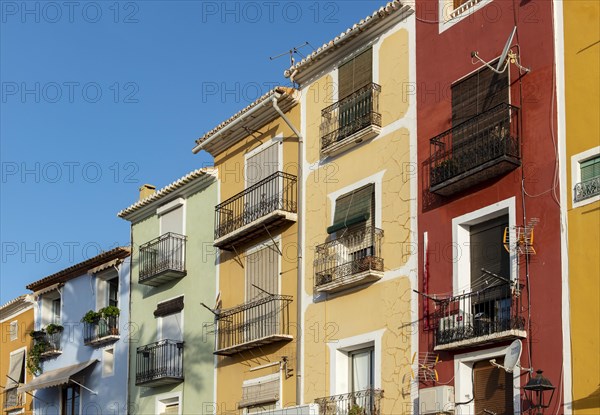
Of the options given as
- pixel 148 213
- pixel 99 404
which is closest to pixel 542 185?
pixel 148 213

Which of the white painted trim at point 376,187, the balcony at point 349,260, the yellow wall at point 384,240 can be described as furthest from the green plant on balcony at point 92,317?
the white painted trim at point 376,187

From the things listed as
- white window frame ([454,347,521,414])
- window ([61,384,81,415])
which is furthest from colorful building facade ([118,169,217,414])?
white window frame ([454,347,521,414])

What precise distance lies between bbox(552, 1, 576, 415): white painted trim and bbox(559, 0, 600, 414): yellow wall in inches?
2.9

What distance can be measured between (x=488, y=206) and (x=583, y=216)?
7.17ft

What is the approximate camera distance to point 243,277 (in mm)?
25578

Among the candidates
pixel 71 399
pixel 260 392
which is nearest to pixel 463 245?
pixel 260 392

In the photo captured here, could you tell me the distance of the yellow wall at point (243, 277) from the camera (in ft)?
77.3

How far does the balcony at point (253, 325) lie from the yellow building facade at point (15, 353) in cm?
1232

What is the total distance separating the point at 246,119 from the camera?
85.4 ft

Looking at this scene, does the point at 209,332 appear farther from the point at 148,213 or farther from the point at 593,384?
the point at 593,384

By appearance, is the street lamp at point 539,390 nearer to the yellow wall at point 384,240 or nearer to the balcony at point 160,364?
the yellow wall at point 384,240

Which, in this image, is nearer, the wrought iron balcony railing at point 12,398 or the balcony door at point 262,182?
the balcony door at point 262,182

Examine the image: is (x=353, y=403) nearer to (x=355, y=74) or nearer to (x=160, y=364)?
(x=355, y=74)

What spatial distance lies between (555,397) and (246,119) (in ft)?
39.5
